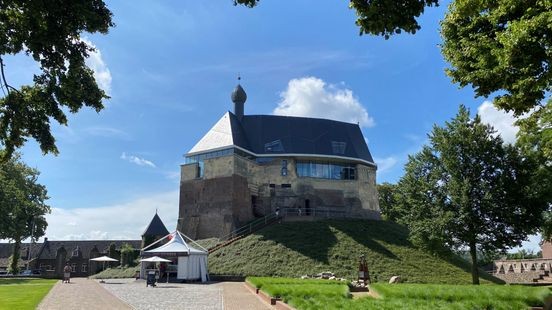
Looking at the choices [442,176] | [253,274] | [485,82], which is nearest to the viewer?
[485,82]

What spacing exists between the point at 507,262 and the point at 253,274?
38573 millimetres

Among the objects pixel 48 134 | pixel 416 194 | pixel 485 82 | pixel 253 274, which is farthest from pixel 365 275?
pixel 48 134

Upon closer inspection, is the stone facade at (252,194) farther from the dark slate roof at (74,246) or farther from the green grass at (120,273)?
the dark slate roof at (74,246)

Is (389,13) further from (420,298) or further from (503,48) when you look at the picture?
(420,298)

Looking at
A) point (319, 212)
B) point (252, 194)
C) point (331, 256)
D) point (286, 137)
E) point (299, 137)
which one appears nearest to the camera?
point (331, 256)

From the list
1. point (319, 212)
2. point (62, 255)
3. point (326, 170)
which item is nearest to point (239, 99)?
point (326, 170)

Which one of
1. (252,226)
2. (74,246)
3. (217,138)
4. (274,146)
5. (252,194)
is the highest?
(217,138)

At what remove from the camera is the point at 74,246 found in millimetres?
76688

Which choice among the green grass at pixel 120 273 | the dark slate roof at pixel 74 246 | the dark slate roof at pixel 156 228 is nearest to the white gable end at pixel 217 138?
the dark slate roof at pixel 156 228

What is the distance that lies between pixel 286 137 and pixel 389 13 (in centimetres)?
4803

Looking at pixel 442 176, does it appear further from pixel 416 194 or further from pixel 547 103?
pixel 547 103

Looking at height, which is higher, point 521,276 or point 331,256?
point 331,256

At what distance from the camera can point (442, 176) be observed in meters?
28.5

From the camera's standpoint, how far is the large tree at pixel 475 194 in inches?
1029
